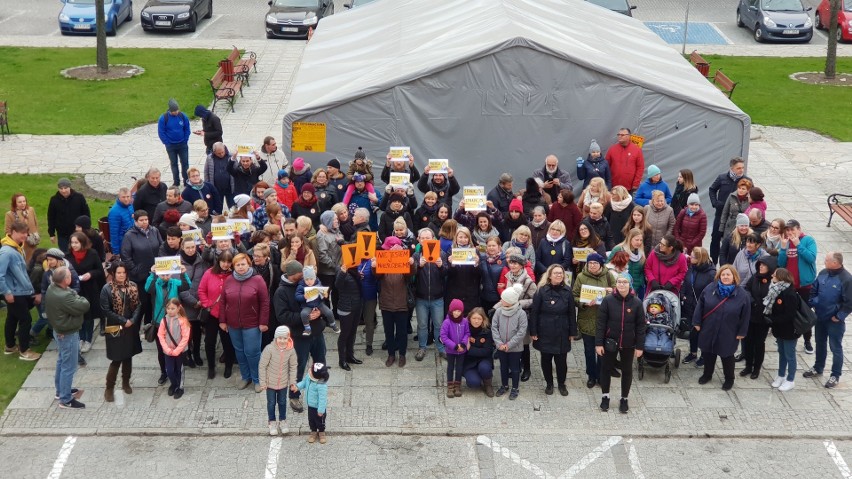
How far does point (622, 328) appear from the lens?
11180mm

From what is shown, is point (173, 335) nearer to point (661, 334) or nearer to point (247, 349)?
point (247, 349)

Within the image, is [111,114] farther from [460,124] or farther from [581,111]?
[581,111]

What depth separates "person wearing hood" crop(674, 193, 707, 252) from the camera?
13.7m

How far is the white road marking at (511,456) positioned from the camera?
34.1ft

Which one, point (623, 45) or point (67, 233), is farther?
point (623, 45)

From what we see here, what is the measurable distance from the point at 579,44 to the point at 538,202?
4213 millimetres

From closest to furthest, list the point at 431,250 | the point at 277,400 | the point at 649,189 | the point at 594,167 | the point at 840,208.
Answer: the point at 277,400, the point at 431,250, the point at 649,189, the point at 594,167, the point at 840,208

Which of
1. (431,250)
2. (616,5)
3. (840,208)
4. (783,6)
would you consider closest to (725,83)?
(840,208)

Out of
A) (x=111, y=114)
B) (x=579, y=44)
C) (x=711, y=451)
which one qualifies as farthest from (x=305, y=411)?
(x=111, y=114)

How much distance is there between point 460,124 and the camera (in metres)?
16.6

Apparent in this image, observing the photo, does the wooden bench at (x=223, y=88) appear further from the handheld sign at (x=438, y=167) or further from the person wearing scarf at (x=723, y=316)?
the person wearing scarf at (x=723, y=316)

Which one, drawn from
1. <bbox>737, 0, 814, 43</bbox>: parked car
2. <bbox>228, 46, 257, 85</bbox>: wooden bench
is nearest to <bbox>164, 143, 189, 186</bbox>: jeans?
<bbox>228, 46, 257, 85</bbox>: wooden bench

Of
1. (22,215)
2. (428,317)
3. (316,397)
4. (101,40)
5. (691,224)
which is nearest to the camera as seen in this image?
(316,397)

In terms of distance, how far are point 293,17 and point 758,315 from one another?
21.0m
